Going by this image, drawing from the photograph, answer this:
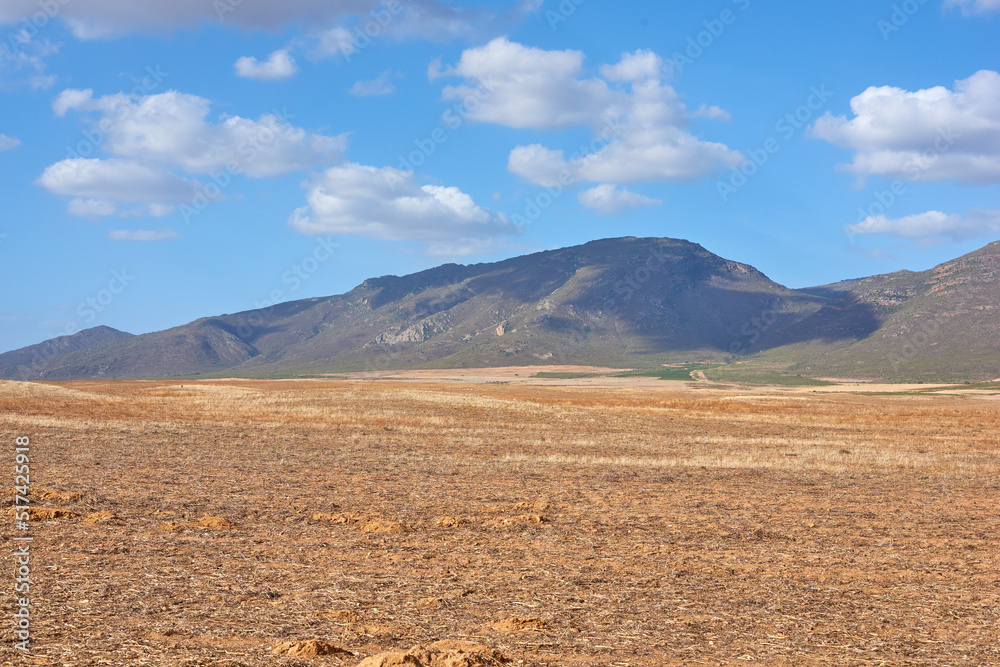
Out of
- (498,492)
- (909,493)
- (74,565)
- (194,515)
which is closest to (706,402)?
(909,493)

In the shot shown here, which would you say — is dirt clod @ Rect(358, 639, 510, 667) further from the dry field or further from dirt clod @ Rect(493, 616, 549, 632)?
dirt clod @ Rect(493, 616, 549, 632)

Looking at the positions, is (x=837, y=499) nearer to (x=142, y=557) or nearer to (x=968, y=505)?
(x=968, y=505)

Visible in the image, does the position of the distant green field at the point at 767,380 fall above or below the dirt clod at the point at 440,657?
below

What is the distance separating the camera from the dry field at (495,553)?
951cm

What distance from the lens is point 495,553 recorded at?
591 inches

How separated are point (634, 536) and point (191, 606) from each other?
9.75 m

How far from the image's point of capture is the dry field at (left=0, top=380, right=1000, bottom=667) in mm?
9508
